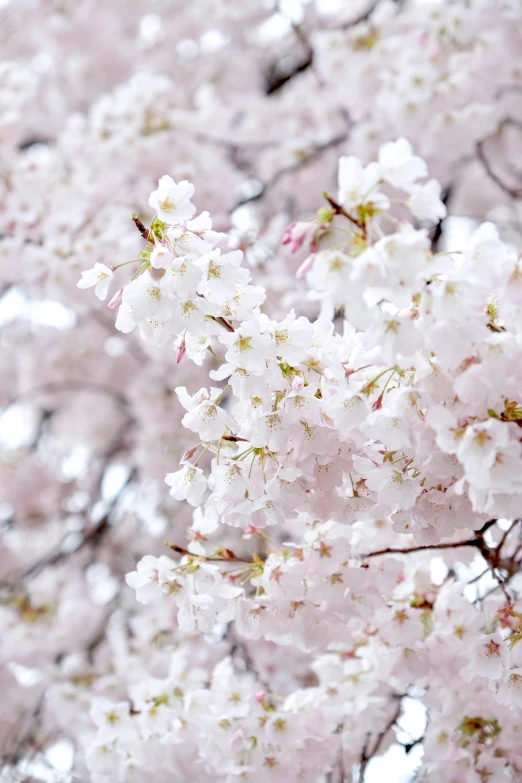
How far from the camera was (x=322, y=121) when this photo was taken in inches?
174

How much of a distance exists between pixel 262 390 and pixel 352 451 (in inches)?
8.4

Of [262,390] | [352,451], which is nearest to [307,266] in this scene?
[262,390]

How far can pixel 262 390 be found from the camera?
1.24m

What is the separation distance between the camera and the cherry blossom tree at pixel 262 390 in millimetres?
1158

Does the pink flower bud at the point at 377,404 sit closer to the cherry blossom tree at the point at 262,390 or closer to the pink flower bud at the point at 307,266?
the cherry blossom tree at the point at 262,390

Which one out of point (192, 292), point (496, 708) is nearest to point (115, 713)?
point (496, 708)

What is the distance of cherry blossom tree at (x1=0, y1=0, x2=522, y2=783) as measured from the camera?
3.80 feet

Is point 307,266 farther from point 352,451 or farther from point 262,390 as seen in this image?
point 352,451

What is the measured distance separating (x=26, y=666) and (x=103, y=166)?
8.45ft

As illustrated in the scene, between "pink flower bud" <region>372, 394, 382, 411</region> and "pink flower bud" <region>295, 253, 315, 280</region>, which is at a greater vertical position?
"pink flower bud" <region>295, 253, 315, 280</region>

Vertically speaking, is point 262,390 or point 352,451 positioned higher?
point 262,390

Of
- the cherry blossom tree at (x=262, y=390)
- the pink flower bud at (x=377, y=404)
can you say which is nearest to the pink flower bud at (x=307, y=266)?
the cherry blossom tree at (x=262, y=390)

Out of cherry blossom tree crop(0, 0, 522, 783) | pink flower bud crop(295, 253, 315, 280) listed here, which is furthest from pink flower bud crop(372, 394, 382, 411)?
pink flower bud crop(295, 253, 315, 280)

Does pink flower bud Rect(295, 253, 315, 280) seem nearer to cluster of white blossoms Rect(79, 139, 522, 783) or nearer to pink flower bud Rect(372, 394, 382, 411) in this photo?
cluster of white blossoms Rect(79, 139, 522, 783)
